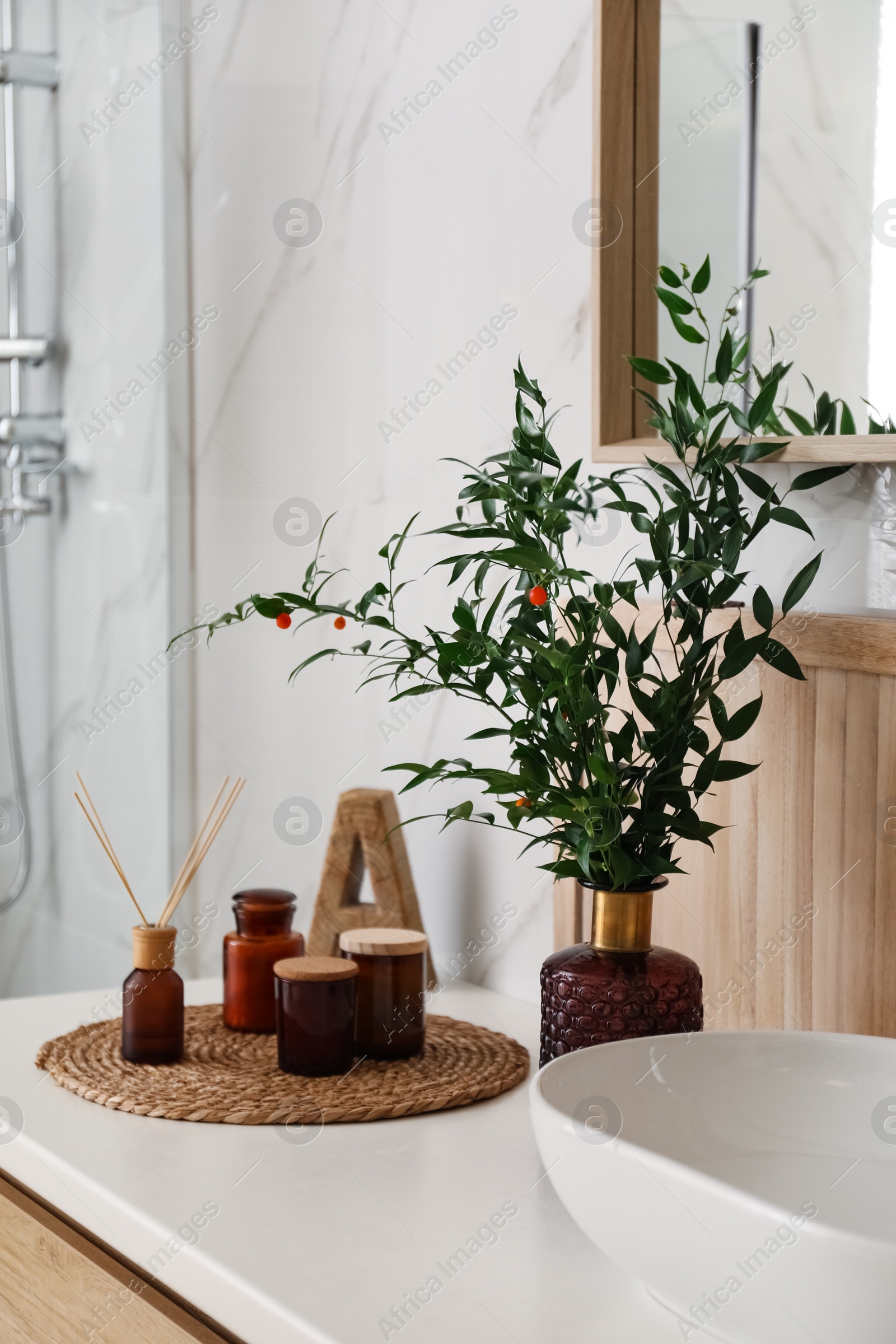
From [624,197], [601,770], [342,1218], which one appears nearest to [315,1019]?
[342,1218]

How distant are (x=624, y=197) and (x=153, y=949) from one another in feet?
2.49

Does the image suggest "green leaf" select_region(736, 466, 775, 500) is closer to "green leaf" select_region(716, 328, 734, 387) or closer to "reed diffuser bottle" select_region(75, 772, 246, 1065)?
"green leaf" select_region(716, 328, 734, 387)

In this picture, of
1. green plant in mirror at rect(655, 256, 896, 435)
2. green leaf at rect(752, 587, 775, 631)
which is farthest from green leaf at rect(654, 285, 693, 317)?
green leaf at rect(752, 587, 775, 631)

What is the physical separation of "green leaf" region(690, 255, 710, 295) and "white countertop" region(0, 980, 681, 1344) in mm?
641

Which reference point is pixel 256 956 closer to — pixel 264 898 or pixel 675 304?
pixel 264 898

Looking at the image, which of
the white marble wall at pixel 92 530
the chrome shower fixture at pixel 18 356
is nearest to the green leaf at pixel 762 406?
the white marble wall at pixel 92 530

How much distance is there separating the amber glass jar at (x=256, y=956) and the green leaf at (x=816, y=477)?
2.05 feet

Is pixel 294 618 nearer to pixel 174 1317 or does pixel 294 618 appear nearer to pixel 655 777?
pixel 655 777

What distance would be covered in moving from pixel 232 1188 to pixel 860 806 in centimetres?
52

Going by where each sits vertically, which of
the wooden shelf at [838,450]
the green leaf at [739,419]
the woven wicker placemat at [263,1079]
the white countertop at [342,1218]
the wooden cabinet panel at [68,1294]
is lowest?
the wooden cabinet panel at [68,1294]

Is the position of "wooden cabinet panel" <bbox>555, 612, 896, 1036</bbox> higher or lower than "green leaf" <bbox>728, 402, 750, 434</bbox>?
lower

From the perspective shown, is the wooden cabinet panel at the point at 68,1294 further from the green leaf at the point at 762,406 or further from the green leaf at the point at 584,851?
the green leaf at the point at 762,406

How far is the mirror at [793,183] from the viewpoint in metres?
1.04

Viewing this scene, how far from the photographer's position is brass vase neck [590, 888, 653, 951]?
1045 mm
